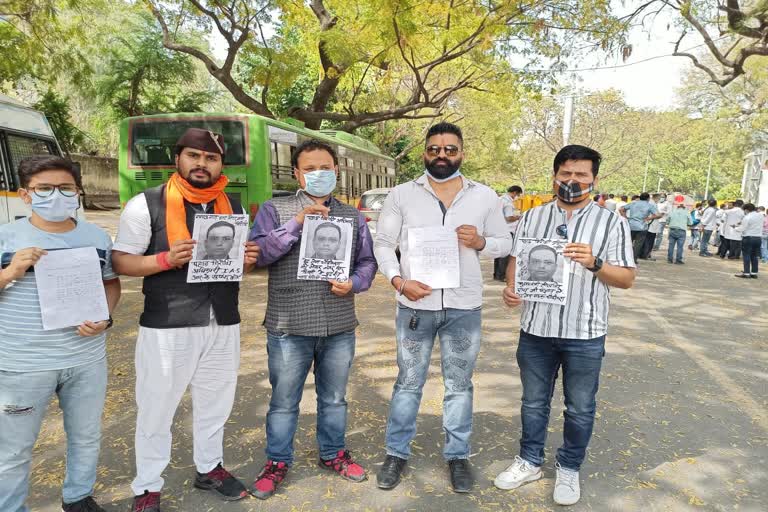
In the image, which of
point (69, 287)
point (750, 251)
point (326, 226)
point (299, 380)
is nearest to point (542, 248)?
point (326, 226)

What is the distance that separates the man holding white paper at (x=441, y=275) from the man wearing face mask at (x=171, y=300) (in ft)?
2.80

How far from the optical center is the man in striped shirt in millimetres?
2924

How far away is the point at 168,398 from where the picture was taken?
278 cm

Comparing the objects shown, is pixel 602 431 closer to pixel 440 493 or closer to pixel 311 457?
pixel 440 493

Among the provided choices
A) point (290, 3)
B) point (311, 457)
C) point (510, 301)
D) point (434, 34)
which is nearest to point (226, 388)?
point (311, 457)

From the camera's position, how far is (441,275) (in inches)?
118

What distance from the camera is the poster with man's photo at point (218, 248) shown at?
2691 mm

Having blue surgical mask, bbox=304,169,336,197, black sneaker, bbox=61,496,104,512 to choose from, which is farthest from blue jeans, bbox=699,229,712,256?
black sneaker, bbox=61,496,104,512

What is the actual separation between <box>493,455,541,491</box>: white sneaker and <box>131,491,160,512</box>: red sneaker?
6.14 feet

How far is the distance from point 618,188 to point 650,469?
69750 mm

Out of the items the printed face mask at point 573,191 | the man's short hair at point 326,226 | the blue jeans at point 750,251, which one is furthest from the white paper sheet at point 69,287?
the blue jeans at point 750,251

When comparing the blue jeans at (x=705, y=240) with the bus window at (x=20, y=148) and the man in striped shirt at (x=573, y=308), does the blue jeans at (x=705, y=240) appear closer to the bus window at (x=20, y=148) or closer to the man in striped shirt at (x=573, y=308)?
the man in striped shirt at (x=573, y=308)

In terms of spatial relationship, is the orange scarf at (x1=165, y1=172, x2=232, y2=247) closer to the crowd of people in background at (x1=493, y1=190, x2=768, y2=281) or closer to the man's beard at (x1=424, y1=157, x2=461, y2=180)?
the man's beard at (x1=424, y1=157, x2=461, y2=180)

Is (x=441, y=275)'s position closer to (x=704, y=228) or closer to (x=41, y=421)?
(x=41, y=421)
